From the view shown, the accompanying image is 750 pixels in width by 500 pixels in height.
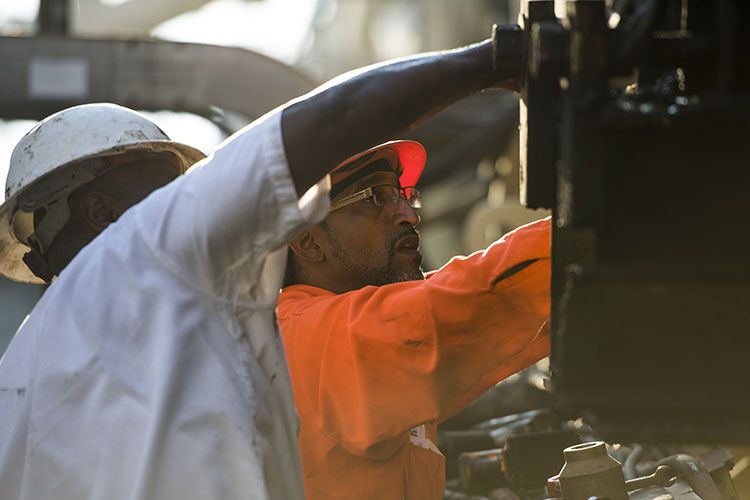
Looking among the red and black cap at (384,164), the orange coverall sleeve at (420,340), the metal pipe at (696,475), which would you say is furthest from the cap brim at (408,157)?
the metal pipe at (696,475)

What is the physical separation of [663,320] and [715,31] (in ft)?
1.59

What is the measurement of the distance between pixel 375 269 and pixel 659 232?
213cm

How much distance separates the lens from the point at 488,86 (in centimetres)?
246

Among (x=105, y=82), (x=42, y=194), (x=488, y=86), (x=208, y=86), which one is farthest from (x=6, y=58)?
(x=488, y=86)

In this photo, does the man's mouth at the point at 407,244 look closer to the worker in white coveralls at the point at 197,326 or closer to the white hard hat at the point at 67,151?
the white hard hat at the point at 67,151

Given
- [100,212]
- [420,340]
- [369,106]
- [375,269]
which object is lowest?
[375,269]

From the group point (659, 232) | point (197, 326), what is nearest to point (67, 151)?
point (197, 326)

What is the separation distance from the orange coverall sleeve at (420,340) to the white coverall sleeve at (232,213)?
2.73 feet

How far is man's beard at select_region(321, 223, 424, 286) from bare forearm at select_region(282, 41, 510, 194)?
1699 mm

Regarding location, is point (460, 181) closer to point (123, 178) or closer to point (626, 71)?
point (123, 178)

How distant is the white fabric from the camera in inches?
92.8

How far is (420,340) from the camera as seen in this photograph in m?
3.26

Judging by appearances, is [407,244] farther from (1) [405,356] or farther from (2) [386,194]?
(1) [405,356]

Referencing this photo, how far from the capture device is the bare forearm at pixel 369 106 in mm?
2346
